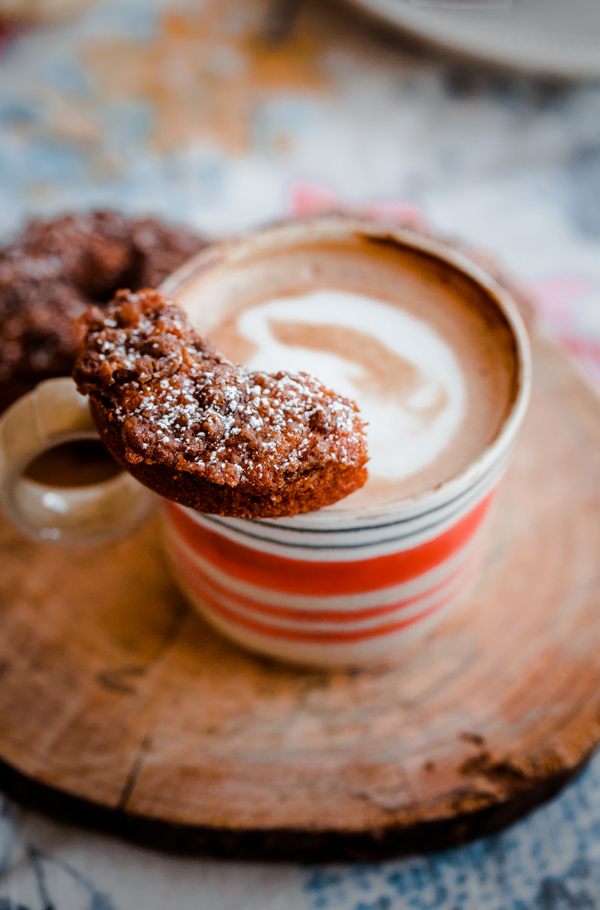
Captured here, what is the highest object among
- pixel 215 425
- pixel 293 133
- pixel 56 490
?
pixel 215 425

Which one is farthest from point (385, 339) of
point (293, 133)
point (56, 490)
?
point (293, 133)

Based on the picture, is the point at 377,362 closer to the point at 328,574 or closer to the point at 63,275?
the point at 328,574

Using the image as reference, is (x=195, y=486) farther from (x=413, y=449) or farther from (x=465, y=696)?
(x=465, y=696)

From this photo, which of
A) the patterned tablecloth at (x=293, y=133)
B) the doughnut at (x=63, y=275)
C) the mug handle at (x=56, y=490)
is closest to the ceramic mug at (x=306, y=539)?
the mug handle at (x=56, y=490)

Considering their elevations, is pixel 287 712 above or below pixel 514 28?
below

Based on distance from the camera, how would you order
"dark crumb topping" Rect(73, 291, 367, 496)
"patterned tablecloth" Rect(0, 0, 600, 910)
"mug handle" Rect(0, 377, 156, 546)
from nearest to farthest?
1. "dark crumb topping" Rect(73, 291, 367, 496)
2. "mug handle" Rect(0, 377, 156, 546)
3. "patterned tablecloth" Rect(0, 0, 600, 910)

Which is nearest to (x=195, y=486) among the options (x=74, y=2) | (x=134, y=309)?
(x=134, y=309)

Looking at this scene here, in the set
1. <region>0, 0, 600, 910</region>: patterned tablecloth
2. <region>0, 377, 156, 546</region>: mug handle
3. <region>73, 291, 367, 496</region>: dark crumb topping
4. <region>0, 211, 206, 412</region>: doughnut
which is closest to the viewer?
<region>73, 291, 367, 496</region>: dark crumb topping

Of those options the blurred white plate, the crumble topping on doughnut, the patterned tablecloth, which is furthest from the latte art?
the blurred white plate

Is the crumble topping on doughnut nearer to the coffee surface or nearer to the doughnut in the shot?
the coffee surface
